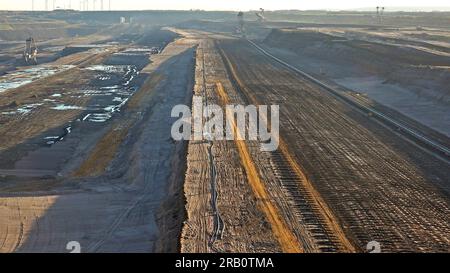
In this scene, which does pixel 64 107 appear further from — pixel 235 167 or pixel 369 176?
pixel 369 176

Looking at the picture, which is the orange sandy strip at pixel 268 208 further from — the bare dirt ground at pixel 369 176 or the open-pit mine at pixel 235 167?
the bare dirt ground at pixel 369 176

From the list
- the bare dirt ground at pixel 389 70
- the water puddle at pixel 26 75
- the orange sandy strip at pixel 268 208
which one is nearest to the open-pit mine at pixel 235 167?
the orange sandy strip at pixel 268 208

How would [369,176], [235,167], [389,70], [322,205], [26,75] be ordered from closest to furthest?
[322,205], [369,176], [235,167], [389,70], [26,75]

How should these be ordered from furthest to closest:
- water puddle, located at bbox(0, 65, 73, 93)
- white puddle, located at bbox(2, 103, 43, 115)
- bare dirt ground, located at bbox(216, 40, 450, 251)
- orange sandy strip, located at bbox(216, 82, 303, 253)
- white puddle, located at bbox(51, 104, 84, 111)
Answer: water puddle, located at bbox(0, 65, 73, 93)
white puddle, located at bbox(51, 104, 84, 111)
white puddle, located at bbox(2, 103, 43, 115)
bare dirt ground, located at bbox(216, 40, 450, 251)
orange sandy strip, located at bbox(216, 82, 303, 253)

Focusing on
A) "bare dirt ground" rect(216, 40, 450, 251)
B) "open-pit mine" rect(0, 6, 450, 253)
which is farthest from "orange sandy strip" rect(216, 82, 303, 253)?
"bare dirt ground" rect(216, 40, 450, 251)

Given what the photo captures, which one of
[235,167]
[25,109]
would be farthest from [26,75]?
[235,167]

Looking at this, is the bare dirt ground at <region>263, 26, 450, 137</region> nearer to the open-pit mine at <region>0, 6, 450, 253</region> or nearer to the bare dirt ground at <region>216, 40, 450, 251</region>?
the open-pit mine at <region>0, 6, 450, 253</region>

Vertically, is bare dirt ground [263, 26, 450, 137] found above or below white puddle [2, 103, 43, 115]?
above

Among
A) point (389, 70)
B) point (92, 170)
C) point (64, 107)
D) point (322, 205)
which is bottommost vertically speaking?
point (92, 170)

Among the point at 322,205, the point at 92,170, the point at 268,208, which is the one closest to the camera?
the point at 268,208
